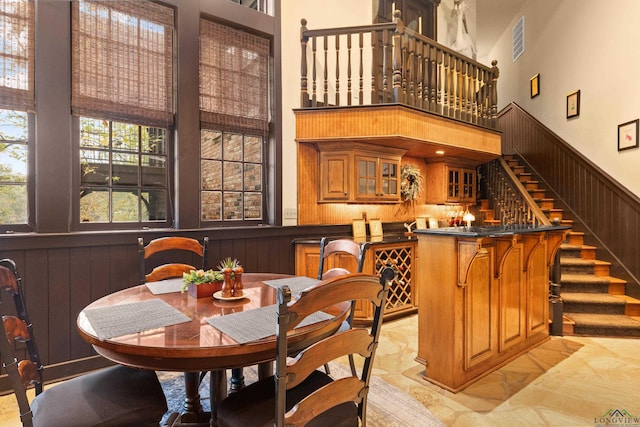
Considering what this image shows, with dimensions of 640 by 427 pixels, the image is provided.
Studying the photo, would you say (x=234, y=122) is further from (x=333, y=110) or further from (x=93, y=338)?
(x=93, y=338)

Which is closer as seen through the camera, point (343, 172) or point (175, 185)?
point (175, 185)

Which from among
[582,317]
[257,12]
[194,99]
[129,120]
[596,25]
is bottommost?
[582,317]

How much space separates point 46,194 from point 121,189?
0.53 m

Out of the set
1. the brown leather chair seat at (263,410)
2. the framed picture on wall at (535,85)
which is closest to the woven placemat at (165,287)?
the brown leather chair seat at (263,410)

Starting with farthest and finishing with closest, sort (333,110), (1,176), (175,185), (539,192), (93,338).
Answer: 1. (539,192)
2. (333,110)
3. (175,185)
4. (1,176)
5. (93,338)

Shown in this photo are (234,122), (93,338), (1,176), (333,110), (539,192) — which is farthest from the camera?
(539,192)

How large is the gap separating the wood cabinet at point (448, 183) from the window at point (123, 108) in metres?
3.91

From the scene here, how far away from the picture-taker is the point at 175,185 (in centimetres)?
315

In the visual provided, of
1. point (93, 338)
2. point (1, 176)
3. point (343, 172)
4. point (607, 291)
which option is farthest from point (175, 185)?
point (607, 291)

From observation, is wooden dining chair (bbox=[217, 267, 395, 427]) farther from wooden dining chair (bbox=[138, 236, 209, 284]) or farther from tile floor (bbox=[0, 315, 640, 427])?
wooden dining chair (bbox=[138, 236, 209, 284])

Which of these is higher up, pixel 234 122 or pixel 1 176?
pixel 234 122

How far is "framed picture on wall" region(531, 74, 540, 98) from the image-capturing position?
6133 millimetres

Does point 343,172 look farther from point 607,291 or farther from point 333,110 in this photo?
point 607,291
